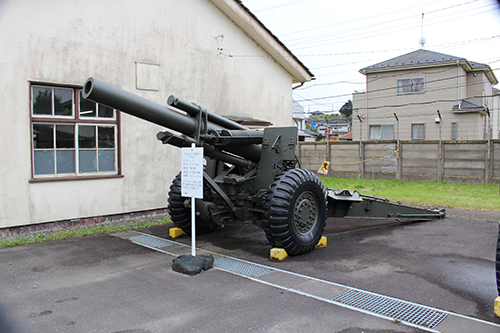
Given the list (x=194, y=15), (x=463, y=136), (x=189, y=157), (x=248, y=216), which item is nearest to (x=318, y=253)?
(x=248, y=216)

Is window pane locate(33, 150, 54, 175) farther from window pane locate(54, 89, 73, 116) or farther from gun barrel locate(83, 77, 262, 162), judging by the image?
gun barrel locate(83, 77, 262, 162)

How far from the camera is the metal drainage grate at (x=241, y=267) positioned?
529 cm

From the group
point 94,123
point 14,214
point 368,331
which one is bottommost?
point 368,331

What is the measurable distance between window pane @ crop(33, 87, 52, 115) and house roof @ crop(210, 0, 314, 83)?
16.4ft

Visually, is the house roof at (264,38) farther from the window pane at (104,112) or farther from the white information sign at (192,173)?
the white information sign at (192,173)

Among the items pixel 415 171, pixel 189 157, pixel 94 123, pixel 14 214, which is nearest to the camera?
pixel 189 157

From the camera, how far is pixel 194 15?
1001 cm

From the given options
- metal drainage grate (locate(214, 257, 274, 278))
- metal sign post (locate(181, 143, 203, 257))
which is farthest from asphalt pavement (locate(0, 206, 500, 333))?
metal sign post (locate(181, 143, 203, 257))

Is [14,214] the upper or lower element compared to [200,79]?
lower

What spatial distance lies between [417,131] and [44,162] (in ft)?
73.7

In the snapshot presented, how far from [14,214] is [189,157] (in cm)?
393

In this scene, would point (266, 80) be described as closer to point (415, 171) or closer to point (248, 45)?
point (248, 45)

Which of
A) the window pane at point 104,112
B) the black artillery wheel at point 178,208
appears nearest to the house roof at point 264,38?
the window pane at point 104,112

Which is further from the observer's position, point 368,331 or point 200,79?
point 200,79
